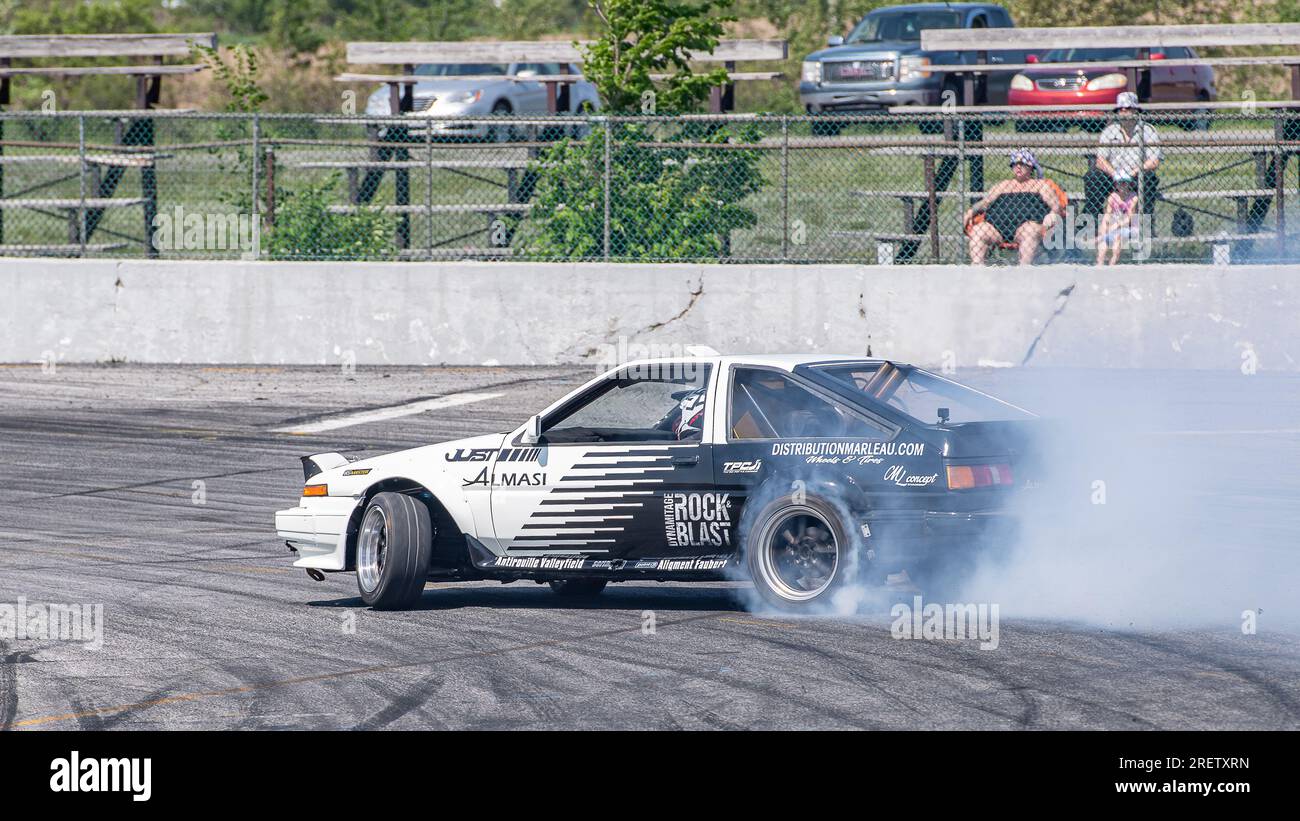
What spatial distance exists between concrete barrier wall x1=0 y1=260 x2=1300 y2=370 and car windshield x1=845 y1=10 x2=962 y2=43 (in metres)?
11.8

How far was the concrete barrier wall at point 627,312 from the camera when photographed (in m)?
18.2

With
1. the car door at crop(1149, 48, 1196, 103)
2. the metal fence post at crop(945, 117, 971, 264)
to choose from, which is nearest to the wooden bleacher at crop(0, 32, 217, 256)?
the metal fence post at crop(945, 117, 971, 264)

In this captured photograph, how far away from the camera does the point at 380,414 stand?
17.4 m

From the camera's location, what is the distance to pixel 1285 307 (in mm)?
17953

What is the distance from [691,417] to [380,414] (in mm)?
8213

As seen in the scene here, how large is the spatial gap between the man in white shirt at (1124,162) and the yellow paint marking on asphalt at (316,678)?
10.8 m

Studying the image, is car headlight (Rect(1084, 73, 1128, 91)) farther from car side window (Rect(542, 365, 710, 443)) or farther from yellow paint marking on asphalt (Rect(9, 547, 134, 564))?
yellow paint marking on asphalt (Rect(9, 547, 134, 564))

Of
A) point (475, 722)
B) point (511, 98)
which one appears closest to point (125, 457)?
point (475, 722)

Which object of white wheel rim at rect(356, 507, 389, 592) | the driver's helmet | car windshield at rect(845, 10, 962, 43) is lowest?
white wheel rim at rect(356, 507, 389, 592)

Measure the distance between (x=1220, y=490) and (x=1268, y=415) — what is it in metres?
3.60

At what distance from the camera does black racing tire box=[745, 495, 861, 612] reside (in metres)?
9.06

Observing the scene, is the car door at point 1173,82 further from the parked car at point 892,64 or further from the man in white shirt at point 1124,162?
the man in white shirt at point 1124,162

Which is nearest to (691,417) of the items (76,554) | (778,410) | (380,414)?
(778,410)
